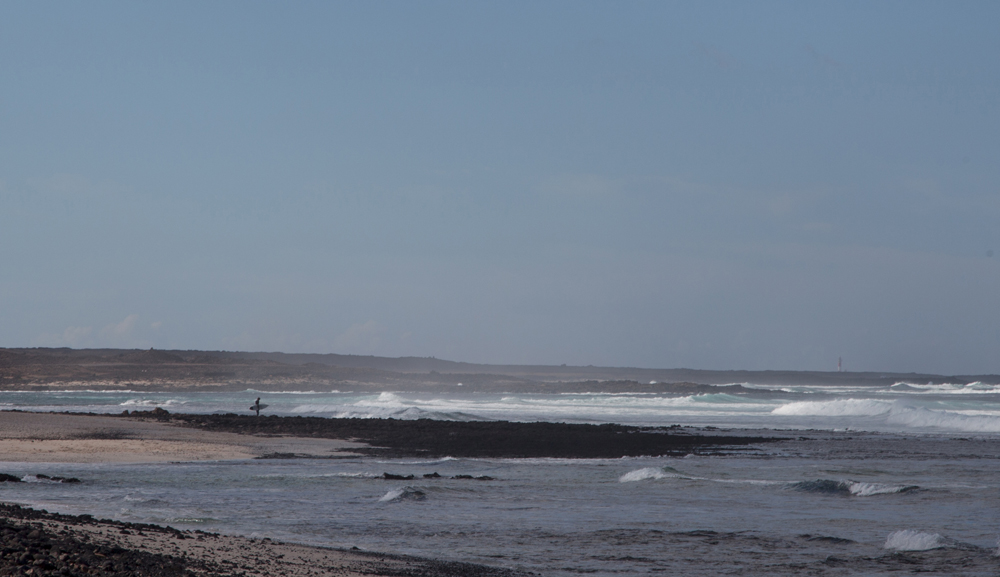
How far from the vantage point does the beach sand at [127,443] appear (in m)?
22.2

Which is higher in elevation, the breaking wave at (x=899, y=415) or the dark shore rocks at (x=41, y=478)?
the dark shore rocks at (x=41, y=478)

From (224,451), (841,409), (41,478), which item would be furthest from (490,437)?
(841,409)

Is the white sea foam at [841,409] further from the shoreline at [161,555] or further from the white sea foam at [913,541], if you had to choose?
the shoreline at [161,555]

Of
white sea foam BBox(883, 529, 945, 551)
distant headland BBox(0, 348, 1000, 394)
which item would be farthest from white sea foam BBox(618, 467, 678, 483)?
distant headland BBox(0, 348, 1000, 394)

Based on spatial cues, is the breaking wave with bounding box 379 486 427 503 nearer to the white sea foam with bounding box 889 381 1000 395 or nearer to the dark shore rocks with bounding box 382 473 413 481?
the dark shore rocks with bounding box 382 473 413 481

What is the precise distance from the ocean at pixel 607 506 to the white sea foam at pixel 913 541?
29mm

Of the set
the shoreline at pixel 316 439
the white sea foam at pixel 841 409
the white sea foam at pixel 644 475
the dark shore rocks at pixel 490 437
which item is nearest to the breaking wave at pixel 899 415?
the white sea foam at pixel 841 409

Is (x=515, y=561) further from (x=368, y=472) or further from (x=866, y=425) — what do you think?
(x=866, y=425)

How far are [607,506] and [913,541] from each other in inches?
195

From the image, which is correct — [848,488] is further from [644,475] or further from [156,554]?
[156,554]

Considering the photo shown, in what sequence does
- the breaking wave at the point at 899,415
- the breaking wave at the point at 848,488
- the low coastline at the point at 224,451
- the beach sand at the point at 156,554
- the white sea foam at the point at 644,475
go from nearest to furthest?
the beach sand at the point at 156,554, the low coastline at the point at 224,451, the breaking wave at the point at 848,488, the white sea foam at the point at 644,475, the breaking wave at the point at 899,415

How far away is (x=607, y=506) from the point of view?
1503cm

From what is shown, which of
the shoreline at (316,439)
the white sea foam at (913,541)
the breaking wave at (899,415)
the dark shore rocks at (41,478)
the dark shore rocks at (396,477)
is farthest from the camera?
the breaking wave at (899,415)

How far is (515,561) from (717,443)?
2003cm
